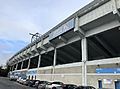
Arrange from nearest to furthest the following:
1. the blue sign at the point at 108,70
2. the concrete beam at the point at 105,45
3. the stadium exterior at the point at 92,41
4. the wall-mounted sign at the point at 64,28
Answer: the blue sign at the point at 108,70 → the stadium exterior at the point at 92,41 → the wall-mounted sign at the point at 64,28 → the concrete beam at the point at 105,45

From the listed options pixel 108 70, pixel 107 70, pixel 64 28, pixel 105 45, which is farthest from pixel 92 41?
pixel 108 70

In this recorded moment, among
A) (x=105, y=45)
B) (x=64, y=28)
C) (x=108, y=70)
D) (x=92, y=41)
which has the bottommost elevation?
(x=108, y=70)

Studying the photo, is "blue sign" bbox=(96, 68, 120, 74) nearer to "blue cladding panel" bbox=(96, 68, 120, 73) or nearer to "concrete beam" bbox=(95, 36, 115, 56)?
"blue cladding panel" bbox=(96, 68, 120, 73)

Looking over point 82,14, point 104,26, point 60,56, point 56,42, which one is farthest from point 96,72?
point 60,56

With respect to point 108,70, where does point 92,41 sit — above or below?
above

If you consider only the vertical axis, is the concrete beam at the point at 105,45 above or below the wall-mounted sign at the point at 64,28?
below

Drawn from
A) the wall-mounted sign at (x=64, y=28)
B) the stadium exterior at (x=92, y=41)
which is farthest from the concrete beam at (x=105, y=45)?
the wall-mounted sign at (x=64, y=28)

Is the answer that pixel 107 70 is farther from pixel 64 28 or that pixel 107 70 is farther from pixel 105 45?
pixel 64 28

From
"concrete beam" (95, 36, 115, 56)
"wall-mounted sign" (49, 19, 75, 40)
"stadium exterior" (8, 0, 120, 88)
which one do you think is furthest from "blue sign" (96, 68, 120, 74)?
"wall-mounted sign" (49, 19, 75, 40)

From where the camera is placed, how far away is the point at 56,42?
114ft

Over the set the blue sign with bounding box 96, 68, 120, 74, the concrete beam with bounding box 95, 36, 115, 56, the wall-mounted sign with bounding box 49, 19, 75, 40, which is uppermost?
the wall-mounted sign with bounding box 49, 19, 75, 40

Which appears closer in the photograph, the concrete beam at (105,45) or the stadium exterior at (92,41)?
the stadium exterior at (92,41)

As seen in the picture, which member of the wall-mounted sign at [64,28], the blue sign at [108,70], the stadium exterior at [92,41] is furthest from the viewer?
the wall-mounted sign at [64,28]

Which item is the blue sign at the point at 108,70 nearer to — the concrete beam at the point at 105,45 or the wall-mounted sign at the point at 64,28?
the concrete beam at the point at 105,45
